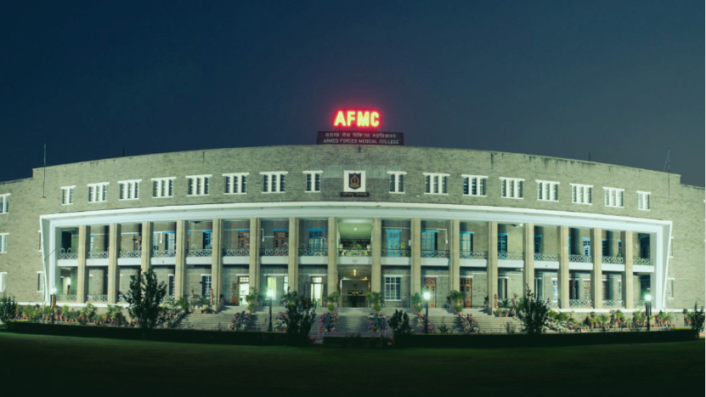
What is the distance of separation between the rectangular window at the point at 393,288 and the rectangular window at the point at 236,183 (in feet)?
44.7

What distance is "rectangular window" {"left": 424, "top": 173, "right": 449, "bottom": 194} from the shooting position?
2157 inches

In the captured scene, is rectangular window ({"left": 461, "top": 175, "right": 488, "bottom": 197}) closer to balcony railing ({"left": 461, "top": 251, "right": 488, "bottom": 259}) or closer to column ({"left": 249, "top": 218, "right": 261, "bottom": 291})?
balcony railing ({"left": 461, "top": 251, "right": 488, "bottom": 259})

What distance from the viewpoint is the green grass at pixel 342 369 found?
19.8 metres

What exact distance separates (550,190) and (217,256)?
27.8 m

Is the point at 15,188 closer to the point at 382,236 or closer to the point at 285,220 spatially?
the point at 285,220

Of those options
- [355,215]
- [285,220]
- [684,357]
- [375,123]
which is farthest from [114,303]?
[684,357]

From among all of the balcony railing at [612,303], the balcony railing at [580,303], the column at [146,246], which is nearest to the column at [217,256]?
the column at [146,246]

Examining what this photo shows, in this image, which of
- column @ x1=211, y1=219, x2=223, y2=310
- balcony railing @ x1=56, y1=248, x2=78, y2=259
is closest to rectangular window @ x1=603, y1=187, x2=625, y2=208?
column @ x1=211, y1=219, x2=223, y2=310

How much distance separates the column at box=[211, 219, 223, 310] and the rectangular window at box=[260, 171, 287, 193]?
181 inches

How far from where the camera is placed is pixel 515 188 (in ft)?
186

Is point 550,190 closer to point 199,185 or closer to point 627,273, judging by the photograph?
point 627,273

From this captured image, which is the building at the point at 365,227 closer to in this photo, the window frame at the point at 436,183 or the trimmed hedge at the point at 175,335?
the window frame at the point at 436,183

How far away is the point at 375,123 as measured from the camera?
5625cm

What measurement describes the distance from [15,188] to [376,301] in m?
39.9
